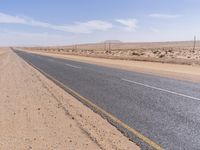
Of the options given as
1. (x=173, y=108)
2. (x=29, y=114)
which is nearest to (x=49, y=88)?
(x=29, y=114)

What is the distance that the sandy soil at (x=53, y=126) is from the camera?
227 inches

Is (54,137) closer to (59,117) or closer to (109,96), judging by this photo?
(59,117)

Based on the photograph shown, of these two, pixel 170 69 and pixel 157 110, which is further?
pixel 170 69

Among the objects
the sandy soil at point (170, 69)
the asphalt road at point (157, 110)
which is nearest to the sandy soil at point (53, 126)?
the asphalt road at point (157, 110)

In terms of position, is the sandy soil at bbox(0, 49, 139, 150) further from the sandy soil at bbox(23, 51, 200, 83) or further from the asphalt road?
the sandy soil at bbox(23, 51, 200, 83)

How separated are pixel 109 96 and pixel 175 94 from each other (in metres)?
2.52

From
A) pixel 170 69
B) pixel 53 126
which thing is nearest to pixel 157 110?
pixel 53 126

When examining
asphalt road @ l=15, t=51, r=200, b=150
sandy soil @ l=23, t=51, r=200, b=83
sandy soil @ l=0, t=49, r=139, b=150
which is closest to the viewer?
sandy soil @ l=0, t=49, r=139, b=150

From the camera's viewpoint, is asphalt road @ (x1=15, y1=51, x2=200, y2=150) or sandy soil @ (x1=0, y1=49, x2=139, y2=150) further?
asphalt road @ (x1=15, y1=51, x2=200, y2=150)

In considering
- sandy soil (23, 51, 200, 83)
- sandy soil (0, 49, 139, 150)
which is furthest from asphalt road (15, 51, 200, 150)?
sandy soil (23, 51, 200, 83)

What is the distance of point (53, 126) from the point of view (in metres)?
7.18

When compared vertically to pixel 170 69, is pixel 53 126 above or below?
Result: above

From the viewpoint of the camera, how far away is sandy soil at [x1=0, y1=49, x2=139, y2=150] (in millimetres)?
5777

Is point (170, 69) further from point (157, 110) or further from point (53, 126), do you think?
point (53, 126)
